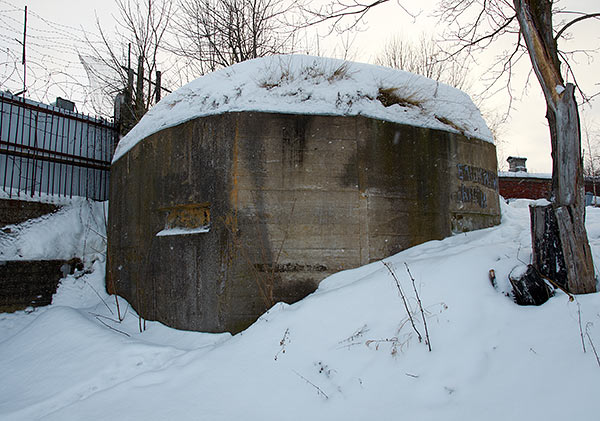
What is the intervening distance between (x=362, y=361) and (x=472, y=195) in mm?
3443

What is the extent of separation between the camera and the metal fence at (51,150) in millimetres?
6531

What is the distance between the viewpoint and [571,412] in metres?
2.16

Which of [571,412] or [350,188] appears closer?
[571,412]

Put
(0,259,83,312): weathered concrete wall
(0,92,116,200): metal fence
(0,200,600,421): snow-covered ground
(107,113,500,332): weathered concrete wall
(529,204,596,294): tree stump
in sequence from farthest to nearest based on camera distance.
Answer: (0,92,116,200): metal fence → (0,259,83,312): weathered concrete wall → (107,113,500,332): weathered concrete wall → (529,204,596,294): tree stump → (0,200,600,421): snow-covered ground

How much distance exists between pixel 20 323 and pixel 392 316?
5375mm

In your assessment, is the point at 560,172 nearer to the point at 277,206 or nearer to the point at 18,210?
the point at 277,206

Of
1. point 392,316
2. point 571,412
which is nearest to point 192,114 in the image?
point 392,316

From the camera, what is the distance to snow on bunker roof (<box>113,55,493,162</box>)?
4.73 m

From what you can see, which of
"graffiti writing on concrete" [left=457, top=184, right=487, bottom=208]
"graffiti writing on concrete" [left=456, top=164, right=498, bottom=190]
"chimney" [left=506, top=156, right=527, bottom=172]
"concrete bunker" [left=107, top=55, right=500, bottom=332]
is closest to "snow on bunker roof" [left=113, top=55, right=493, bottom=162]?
"concrete bunker" [left=107, top=55, right=500, bottom=332]

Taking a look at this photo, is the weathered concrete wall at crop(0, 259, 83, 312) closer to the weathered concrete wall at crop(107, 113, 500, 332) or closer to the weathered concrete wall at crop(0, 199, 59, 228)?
the weathered concrete wall at crop(0, 199, 59, 228)

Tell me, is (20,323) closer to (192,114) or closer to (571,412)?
(192,114)

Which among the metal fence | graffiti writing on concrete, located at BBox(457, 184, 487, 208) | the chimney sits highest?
the chimney

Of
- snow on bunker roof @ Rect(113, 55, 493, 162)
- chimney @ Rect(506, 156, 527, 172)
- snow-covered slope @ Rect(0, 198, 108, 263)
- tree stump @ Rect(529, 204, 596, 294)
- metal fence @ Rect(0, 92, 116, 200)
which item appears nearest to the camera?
tree stump @ Rect(529, 204, 596, 294)

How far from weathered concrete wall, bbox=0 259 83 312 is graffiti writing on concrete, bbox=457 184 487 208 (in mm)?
6351
